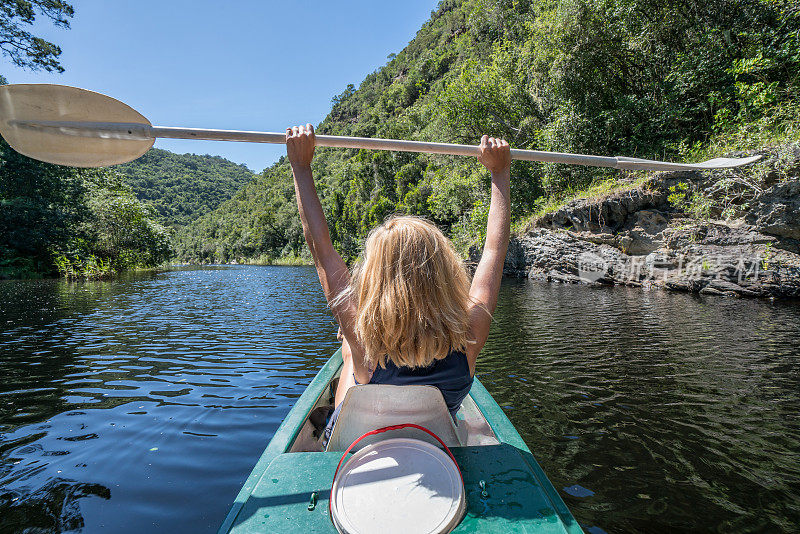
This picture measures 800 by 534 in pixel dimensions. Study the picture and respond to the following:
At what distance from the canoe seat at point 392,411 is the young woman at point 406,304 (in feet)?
0.26

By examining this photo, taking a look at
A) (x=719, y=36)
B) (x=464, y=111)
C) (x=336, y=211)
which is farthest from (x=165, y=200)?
(x=719, y=36)

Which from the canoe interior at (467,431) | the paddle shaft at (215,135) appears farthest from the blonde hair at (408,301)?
the paddle shaft at (215,135)

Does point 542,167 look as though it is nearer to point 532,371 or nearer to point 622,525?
point 532,371

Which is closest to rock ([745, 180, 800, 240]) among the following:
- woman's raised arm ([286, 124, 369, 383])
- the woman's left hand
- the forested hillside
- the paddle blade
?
the woman's left hand

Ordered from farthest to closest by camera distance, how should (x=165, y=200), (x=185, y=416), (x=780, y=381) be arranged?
(x=165, y=200) < (x=780, y=381) < (x=185, y=416)

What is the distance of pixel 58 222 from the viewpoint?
82.3 feet

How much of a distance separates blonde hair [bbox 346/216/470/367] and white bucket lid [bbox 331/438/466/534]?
1.01 feet

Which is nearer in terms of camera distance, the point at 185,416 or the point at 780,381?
the point at 185,416

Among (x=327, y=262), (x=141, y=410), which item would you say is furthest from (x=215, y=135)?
(x=141, y=410)

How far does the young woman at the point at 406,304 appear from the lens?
1.50 meters

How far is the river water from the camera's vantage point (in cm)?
255

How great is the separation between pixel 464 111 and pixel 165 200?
4865 inches

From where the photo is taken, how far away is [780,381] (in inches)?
184

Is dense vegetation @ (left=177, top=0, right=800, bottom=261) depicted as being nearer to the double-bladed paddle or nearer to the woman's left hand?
the double-bladed paddle
